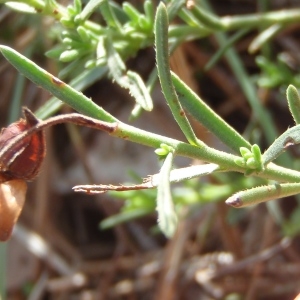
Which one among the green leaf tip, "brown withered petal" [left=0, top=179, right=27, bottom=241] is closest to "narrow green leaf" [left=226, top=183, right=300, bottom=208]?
the green leaf tip

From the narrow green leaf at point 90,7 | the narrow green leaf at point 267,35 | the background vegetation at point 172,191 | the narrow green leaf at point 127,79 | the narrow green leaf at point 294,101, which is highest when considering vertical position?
the narrow green leaf at point 90,7

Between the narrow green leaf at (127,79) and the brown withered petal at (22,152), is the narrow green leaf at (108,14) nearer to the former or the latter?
the narrow green leaf at (127,79)

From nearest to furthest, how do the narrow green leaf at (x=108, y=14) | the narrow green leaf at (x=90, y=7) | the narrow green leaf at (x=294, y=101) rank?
1. the narrow green leaf at (x=294, y=101)
2. the narrow green leaf at (x=90, y=7)
3. the narrow green leaf at (x=108, y=14)

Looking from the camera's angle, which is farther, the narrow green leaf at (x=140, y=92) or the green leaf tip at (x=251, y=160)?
the narrow green leaf at (x=140, y=92)

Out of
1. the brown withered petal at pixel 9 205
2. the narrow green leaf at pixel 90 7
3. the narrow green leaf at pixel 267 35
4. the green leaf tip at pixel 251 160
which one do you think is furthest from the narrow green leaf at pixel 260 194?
the narrow green leaf at pixel 267 35

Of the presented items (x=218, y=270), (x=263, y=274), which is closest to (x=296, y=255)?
(x=263, y=274)

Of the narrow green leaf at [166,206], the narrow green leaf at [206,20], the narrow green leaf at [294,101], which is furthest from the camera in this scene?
the narrow green leaf at [206,20]

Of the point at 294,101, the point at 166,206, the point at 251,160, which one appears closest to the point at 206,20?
the point at 294,101

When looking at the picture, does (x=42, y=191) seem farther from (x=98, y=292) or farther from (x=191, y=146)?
(x=191, y=146)
